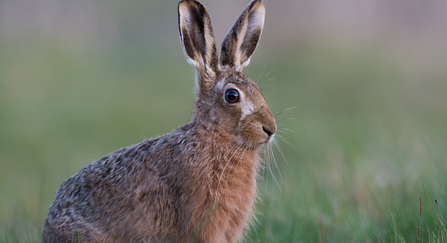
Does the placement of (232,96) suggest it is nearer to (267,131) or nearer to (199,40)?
(267,131)

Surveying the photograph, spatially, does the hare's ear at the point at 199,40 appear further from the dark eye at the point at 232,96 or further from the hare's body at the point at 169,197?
the hare's body at the point at 169,197

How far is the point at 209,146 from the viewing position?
4.36 m

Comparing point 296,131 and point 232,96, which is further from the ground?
point 232,96

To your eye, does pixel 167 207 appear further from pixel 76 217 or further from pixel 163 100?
pixel 163 100

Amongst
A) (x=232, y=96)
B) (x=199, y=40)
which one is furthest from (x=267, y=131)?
(x=199, y=40)

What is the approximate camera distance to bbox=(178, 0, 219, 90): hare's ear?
4.46 meters

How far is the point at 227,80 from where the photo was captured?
14.7ft

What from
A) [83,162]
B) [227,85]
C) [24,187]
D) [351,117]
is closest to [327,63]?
[351,117]

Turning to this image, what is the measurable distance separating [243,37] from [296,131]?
466 cm

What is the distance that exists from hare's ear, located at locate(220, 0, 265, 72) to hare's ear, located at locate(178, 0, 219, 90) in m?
0.17

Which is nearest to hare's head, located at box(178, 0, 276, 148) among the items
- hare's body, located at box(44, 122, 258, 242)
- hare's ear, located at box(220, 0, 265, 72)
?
hare's ear, located at box(220, 0, 265, 72)

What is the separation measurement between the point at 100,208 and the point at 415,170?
374cm

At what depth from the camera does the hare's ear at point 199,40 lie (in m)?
4.46

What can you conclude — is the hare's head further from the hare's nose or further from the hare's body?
the hare's body
